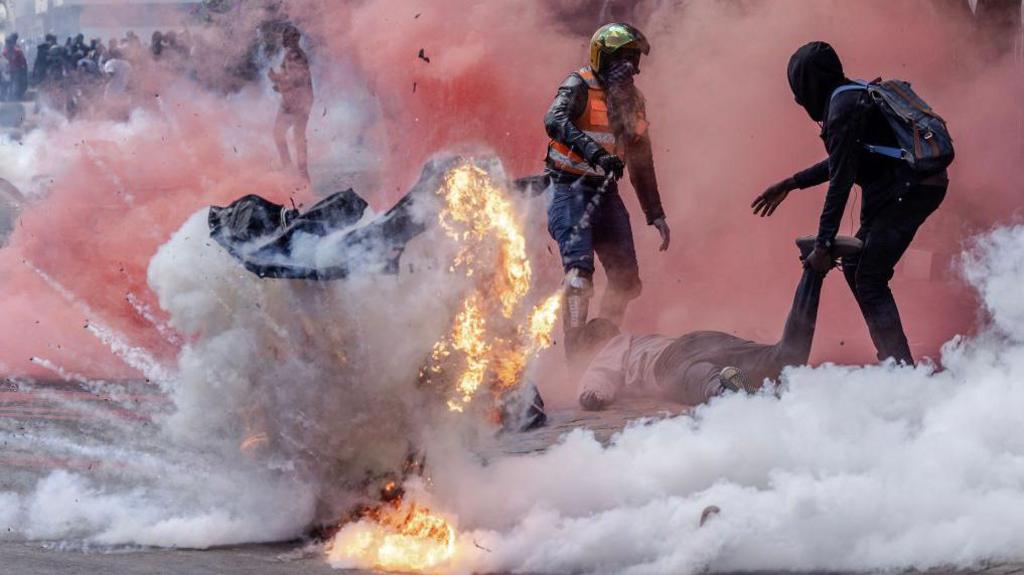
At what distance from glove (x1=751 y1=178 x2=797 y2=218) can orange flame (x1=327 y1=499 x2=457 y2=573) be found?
2.61 meters

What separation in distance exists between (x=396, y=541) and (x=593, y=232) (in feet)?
10.7

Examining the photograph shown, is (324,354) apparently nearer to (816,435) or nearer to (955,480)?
(816,435)

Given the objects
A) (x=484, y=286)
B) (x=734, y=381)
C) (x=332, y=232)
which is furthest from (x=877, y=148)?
(x=332, y=232)

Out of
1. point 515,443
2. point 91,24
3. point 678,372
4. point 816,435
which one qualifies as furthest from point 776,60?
point 91,24

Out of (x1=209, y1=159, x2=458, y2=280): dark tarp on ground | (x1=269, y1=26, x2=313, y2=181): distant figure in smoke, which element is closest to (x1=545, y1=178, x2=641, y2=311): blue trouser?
(x1=209, y1=159, x2=458, y2=280): dark tarp on ground

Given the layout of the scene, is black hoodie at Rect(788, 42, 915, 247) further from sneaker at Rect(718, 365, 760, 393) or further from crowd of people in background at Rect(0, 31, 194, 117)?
crowd of people in background at Rect(0, 31, 194, 117)

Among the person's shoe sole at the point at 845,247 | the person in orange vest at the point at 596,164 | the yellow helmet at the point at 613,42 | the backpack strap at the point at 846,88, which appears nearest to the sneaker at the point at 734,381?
the person's shoe sole at the point at 845,247

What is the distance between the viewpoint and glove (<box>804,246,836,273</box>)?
23.1 ft

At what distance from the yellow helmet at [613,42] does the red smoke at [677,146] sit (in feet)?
3.90

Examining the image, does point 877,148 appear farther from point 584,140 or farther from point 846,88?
point 584,140

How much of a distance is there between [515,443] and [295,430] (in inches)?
60.7

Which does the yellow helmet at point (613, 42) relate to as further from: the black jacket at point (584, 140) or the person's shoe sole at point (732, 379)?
the person's shoe sole at point (732, 379)

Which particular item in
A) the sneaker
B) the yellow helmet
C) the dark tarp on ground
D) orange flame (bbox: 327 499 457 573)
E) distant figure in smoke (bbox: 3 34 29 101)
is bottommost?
orange flame (bbox: 327 499 457 573)

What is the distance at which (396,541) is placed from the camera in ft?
19.2
